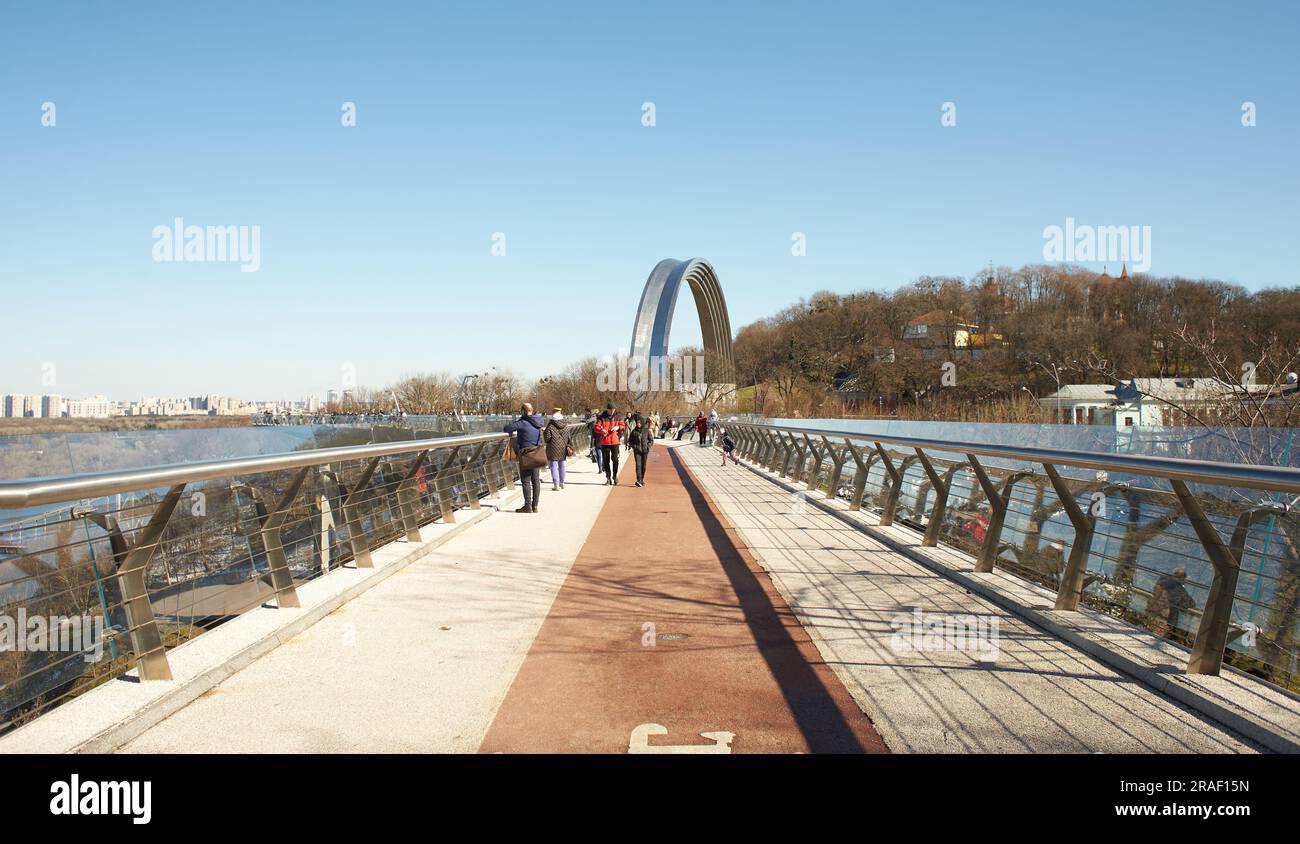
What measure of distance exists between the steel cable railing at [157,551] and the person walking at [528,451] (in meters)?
4.66

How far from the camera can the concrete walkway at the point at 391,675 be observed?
431 cm

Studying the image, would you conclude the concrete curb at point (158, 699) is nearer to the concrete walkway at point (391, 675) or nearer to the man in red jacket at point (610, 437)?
the concrete walkway at point (391, 675)

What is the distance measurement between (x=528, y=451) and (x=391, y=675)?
9.70m

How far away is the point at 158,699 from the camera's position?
4617 millimetres

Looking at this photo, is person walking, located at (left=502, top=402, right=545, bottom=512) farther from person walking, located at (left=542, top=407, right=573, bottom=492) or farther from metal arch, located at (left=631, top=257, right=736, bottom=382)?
metal arch, located at (left=631, top=257, right=736, bottom=382)

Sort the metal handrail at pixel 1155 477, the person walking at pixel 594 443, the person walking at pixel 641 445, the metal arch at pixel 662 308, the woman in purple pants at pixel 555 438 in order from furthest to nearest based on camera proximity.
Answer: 1. the metal arch at pixel 662 308
2. the person walking at pixel 594 443
3. the person walking at pixel 641 445
4. the woman in purple pants at pixel 555 438
5. the metal handrail at pixel 1155 477

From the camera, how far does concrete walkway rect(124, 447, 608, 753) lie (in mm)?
4312

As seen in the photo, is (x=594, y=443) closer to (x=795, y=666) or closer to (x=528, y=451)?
(x=528, y=451)

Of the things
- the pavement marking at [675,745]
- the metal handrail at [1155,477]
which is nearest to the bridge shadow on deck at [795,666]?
the pavement marking at [675,745]

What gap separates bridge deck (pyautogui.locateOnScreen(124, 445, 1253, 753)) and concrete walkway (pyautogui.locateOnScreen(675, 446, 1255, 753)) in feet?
0.05

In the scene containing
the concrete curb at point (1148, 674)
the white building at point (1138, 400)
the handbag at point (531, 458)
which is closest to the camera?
the concrete curb at point (1148, 674)

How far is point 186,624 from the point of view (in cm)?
641

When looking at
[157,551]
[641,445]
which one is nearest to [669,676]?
[157,551]
